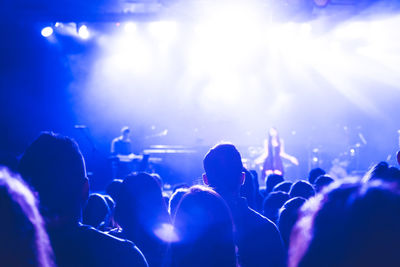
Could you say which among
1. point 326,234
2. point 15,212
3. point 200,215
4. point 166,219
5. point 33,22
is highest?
point 33,22

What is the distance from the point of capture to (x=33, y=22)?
1094 centimetres

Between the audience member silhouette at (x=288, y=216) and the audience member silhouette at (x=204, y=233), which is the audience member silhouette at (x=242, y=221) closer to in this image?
the audience member silhouette at (x=288, y=216)

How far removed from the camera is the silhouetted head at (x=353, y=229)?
861mm

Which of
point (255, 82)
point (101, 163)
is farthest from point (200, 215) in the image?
point (255, 82)

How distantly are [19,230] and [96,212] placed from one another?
9.06 feet

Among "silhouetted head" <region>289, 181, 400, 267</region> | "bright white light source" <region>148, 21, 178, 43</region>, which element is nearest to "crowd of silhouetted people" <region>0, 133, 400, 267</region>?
"silhouetted head" <region>289, 181, 400, 267</region>

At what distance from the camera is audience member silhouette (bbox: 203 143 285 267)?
2670 millimetres

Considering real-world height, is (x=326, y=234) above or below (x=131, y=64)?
below

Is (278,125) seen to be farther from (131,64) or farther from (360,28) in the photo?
(131,64)

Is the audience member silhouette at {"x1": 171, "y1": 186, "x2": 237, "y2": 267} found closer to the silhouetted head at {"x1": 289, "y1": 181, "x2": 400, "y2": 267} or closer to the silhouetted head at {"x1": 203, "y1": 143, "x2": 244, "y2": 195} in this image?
the silhouetted head at {"x1": 289, "y1": 181, "x2": 400, "y2": 267}

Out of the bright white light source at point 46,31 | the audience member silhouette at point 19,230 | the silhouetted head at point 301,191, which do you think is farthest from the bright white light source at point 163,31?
the audience member silhouette at point 19,230

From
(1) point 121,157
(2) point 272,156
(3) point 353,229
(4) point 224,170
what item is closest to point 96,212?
(4) point 224,170

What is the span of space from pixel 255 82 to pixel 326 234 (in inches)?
662

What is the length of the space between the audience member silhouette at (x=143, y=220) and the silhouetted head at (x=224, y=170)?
1.39 feet
